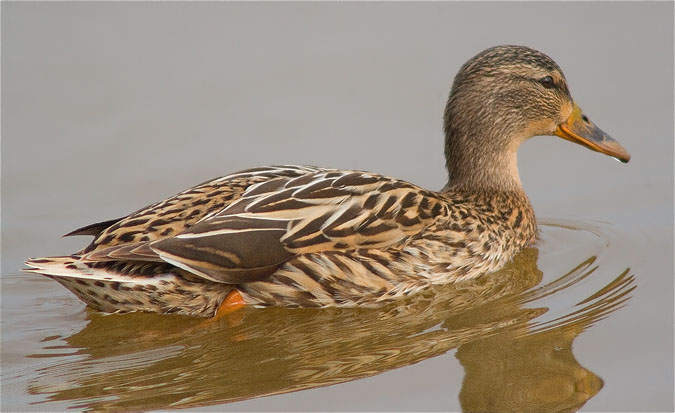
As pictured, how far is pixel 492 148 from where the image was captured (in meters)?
9.42

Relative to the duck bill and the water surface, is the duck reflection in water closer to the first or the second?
the water surface

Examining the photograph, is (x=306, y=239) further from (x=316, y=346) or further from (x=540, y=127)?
(x=540, y=127)

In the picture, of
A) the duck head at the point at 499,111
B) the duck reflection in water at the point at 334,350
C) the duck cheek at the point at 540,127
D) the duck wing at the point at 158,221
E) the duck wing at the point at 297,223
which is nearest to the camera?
the duck reflection in water at the point at 334,350

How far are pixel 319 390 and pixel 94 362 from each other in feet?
5.03

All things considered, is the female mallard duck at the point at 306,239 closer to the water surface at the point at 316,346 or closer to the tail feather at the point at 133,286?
the tail feather at the point at 133,286

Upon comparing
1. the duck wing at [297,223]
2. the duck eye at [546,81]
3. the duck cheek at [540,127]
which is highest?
the duck eye at [546,81]

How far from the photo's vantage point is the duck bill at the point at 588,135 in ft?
31.3

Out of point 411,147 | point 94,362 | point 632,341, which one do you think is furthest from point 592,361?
point 411,147

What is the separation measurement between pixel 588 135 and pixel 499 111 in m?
0.83

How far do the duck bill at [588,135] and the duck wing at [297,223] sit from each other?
1.65 m

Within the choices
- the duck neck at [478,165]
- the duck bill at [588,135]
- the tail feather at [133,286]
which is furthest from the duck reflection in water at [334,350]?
the duck bill at [588,135]

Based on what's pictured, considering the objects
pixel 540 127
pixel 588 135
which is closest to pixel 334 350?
pixel 540 127

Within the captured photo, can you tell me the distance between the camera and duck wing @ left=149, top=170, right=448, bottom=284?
7.53 metres

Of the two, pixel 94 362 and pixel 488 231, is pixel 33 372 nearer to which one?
pixel 94 362
